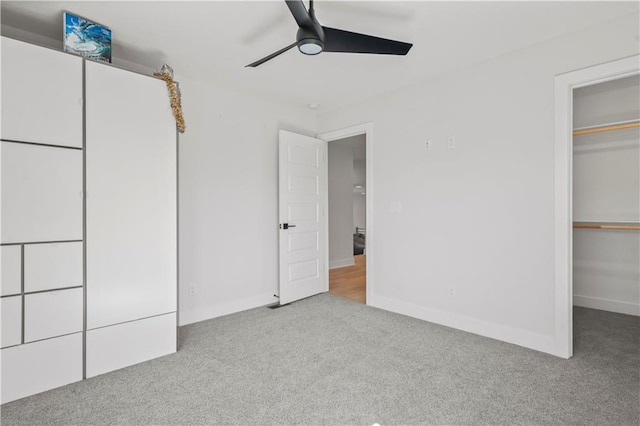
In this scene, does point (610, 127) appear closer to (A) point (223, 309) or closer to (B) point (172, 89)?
(B) point (172, 89)

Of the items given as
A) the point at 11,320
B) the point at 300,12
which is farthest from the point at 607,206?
the point at 11,320

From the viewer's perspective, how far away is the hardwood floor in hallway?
4.33 m

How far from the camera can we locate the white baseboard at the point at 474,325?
2.59m

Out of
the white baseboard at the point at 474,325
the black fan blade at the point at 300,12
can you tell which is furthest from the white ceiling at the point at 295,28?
the white baseboard at the point at 474,325

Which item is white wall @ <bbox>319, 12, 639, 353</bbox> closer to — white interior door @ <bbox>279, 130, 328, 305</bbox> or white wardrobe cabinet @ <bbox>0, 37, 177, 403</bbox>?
white interior door @ <bbox>279, 130, 328, 305</bbox>

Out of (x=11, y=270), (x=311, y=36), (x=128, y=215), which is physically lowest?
(x=11, y=270)

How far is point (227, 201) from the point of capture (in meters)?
3.62

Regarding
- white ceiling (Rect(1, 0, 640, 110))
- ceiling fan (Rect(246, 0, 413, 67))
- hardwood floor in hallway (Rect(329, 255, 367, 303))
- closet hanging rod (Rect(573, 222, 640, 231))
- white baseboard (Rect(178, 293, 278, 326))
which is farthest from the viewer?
hardwood floor in hallway (Rect(329, 255, 367, 303))

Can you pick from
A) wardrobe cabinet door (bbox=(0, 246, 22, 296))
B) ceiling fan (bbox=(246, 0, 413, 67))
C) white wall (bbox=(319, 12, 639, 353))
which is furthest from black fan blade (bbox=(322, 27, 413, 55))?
wardrobe cabinet door (bbox=(0, 246, 22, 296))

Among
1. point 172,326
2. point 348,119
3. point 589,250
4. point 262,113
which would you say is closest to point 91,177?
point 172,326

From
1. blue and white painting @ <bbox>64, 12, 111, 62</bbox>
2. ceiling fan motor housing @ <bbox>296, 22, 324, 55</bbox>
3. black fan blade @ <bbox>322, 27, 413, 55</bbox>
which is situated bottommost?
ceiling fan motor housing @ <bbox>296, 22, 324, 55</bbox>

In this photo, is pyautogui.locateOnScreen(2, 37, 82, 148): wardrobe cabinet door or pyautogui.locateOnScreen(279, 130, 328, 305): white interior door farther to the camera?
pyautogui.locateOnScreen(279, 130, 328, 305): white interior door

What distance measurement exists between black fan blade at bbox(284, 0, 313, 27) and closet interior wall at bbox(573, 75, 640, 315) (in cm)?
345

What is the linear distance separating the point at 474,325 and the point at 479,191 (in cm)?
128
